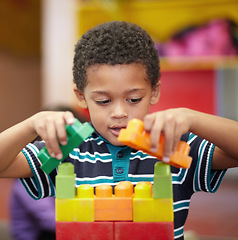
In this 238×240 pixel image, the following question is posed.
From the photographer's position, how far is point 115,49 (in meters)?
0.78

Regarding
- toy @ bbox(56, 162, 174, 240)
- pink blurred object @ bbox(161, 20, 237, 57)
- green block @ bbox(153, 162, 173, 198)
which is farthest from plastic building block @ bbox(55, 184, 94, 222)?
pink blurred object @ bbox(161, 20, 237, 57)

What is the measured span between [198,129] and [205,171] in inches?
6.0

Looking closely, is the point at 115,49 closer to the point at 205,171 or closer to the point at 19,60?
the point at 205,171

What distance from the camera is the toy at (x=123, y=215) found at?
65 cm

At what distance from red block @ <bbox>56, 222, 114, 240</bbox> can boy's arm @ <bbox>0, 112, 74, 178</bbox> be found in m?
0.12

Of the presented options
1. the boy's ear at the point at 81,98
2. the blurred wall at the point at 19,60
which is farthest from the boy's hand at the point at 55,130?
the blurred wall at the point at 19,60

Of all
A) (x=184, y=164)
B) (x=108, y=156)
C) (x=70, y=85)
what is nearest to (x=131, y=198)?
(x=184, y=164)

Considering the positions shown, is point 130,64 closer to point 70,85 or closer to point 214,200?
point 214,200

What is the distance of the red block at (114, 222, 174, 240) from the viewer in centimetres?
65

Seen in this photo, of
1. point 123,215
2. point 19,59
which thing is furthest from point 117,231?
point 19,59

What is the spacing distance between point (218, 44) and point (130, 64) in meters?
3.18

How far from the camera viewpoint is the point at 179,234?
83 cm

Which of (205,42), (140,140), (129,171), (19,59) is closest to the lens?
(140,140)

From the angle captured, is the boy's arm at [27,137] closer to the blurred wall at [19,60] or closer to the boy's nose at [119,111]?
the boy's nose at [119,111]
